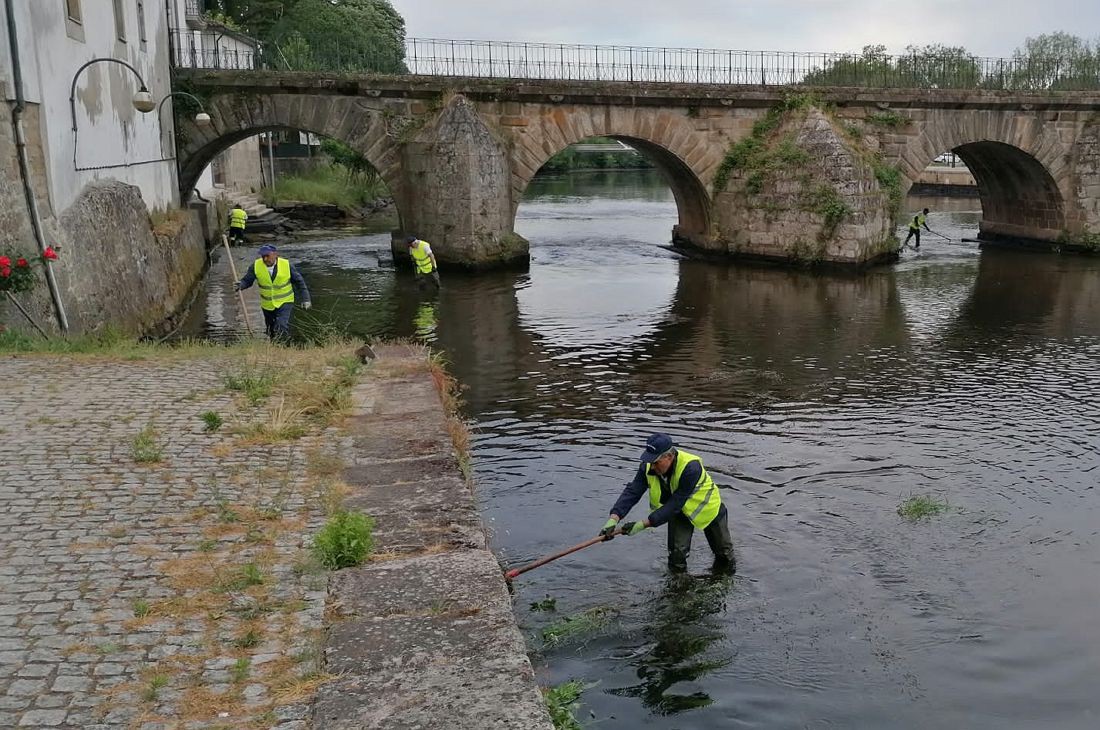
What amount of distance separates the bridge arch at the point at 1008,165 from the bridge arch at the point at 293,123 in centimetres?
1440

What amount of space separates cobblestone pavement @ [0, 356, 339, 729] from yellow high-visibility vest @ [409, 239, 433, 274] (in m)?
12.6

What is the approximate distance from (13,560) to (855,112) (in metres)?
26.3

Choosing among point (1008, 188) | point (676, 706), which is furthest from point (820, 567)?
point (1008, 188)

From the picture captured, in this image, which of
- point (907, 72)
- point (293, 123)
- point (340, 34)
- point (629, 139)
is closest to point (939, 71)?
point (907, 72)

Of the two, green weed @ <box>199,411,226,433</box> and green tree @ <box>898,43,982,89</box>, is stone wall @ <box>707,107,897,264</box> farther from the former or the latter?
green weed @ <box>199,411,226,433</box>

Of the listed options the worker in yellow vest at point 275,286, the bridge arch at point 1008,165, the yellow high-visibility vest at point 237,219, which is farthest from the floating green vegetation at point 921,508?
the yellow high-visibility vest at point 237,219

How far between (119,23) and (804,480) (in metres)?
14.4

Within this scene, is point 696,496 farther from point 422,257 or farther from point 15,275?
point 422,257

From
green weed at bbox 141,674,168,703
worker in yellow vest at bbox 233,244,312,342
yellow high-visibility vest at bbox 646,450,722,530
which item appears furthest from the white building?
green weed at bbox 141,674,168,703

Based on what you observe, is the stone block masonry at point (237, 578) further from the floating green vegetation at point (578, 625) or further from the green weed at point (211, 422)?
the floating green vegetation at point (578, 625)

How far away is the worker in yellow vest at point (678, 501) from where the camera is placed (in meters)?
8.30

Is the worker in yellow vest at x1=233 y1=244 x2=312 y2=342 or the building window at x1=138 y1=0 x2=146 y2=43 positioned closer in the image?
the worker in yellow vest at x1=233 y1=244 x2=312 y2=342

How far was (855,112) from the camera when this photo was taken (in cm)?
2830

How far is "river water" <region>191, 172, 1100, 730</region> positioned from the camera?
699cm
